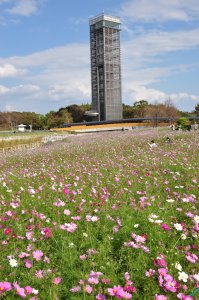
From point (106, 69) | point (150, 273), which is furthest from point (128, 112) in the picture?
point (150, 273)

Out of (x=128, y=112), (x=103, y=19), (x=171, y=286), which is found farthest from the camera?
(x=128, y=112)

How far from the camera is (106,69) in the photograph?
9650 cm

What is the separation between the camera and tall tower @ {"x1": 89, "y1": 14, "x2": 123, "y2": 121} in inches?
3794

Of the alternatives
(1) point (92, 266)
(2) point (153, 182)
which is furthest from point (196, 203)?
(1) point (92, 266)

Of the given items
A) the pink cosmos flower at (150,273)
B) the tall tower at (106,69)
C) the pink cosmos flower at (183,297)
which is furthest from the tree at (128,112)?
the pink cosmos flower at (183,297)

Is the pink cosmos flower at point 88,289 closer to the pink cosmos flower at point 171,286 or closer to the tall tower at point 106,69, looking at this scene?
the pink cosmos flower at point 171,286

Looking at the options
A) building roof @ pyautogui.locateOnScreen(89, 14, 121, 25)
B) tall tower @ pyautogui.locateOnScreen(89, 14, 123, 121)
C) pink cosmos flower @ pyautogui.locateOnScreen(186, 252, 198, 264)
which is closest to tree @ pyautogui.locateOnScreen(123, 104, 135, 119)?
tall tower @ pyautogui.locateOnScreen(89, 14, 123, 121)

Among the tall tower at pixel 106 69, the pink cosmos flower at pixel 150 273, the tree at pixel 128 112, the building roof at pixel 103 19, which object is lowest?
the pink cosmos flower at pixel 150 273

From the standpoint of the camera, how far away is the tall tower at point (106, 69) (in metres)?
96.4

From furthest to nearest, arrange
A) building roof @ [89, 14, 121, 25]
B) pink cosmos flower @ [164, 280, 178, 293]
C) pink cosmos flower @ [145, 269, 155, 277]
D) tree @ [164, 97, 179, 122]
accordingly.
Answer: building roof @ [89, 14, 121, 25], tree @ [164, 97, 179, 122], pink cosmos flower @ [145, 269, 155, 277], pink cosmos flower @ [164, 280, 178, 293]

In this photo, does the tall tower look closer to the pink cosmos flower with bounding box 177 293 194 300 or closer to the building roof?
the building roof

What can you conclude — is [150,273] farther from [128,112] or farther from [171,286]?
[128,112]

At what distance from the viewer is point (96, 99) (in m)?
98.9

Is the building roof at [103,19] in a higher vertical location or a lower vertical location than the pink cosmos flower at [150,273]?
higher
